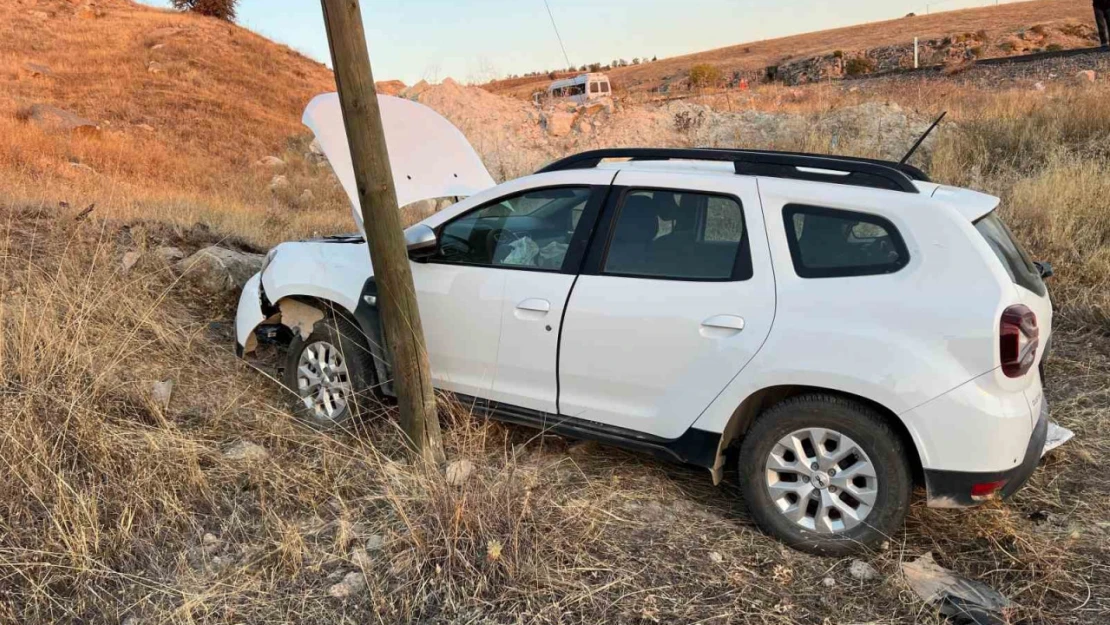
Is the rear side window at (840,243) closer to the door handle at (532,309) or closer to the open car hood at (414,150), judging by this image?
the door handle at (532,309)

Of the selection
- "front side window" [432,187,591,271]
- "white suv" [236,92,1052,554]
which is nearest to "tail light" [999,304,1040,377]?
"white suv" [236,92,1052,554]

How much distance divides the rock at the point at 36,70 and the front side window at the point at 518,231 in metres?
24.0

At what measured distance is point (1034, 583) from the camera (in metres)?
2.83

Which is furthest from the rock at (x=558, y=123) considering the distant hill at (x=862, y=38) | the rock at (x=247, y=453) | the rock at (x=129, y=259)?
the distant hill at (x=862, y=38)

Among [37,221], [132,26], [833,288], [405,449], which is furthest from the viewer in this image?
[132,26]

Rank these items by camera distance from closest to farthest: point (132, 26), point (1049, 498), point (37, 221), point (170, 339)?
1. point (1049, 498)
2. point (170, 339)
3. point (37, 221)
4. point (132, 26)

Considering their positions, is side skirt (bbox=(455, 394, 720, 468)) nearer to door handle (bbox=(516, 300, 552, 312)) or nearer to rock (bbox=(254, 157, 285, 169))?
door handle (bbox=(516, 300, 552, 312))

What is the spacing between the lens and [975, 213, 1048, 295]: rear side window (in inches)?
114

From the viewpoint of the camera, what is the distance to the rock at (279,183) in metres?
14.8

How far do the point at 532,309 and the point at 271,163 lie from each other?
15.9 metres

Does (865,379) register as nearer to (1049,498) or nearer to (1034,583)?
(1034,583)

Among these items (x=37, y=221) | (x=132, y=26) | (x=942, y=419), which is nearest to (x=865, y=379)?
(x=942, y=419)

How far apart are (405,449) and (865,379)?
2.34m

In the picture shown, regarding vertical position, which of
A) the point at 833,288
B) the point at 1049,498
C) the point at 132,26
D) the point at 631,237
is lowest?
the point at 1049,498
